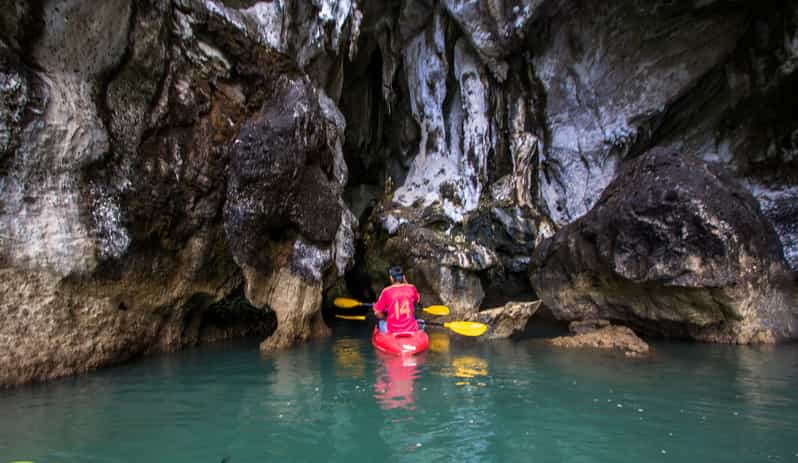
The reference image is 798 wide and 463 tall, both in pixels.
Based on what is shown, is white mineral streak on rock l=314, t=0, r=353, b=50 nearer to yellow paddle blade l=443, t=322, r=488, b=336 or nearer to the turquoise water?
yellow paddle blade l=443, t=322, r=488, b=336

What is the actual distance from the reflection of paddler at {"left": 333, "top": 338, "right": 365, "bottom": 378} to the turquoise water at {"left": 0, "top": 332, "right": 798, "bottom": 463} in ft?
0.19

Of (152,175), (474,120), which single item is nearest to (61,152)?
(152,175)

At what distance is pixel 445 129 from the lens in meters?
13.7

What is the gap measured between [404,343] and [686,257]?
16.3ft

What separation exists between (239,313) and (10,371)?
5163 mm

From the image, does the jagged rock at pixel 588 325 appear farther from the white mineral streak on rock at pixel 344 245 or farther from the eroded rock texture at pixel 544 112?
the white mineral streak on rock at pixel 344 245

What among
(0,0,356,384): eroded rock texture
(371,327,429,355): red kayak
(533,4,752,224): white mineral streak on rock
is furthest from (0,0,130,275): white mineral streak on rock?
(533,4,752,224): white mineral streak on rock

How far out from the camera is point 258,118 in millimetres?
7234

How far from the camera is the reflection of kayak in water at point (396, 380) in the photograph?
13.9 ft

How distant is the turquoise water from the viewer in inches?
120

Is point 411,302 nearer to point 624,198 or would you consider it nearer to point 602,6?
point 624,198

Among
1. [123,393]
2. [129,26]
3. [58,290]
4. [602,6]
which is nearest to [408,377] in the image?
[123,393]

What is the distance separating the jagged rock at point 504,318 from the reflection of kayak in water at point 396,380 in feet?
7.86

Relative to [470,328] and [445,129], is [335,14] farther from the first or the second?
[470,328]
